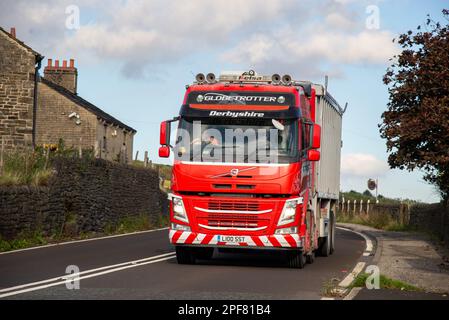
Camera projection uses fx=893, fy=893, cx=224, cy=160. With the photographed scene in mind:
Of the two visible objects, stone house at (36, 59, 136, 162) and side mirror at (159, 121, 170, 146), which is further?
stone house at (36, 59, 136, 162)

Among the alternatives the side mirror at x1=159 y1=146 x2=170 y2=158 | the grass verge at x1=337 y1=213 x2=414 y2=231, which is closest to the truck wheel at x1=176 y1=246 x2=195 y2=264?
the side mirror at x1=159 y1=146 x2=170 y2=158

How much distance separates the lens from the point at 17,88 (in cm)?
3822

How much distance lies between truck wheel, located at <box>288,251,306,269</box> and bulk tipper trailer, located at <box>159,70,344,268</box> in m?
0.02

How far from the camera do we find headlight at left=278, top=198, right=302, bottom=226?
1630 cm

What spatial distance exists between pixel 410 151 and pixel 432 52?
320 centimetres

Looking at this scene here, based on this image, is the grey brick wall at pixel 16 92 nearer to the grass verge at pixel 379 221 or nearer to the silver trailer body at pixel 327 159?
the silver trailer body at pixel 327 159

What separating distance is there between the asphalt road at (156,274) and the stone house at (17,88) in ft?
54.1

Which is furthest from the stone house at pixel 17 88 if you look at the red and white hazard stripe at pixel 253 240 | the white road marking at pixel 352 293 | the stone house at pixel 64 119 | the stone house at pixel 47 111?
the white road marking at pixel 352 293

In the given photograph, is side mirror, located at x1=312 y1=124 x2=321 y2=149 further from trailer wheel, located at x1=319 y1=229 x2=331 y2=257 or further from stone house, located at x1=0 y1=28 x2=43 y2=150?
stone house, located at x1=0 y1=28 x2=43 y2=150

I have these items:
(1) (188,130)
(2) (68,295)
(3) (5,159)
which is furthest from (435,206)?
(2) (68,295)

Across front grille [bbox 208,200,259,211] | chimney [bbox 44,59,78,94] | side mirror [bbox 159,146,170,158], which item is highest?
chimney [bbox 44,59,78,94]

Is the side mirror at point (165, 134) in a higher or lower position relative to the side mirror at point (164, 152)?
higher

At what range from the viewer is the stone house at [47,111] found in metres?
37.9

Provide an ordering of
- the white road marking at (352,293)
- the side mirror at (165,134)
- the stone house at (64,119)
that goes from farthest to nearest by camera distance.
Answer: the stone house at (64,119) < the side mirror at (165,134) < the white road marking at (352,293)
